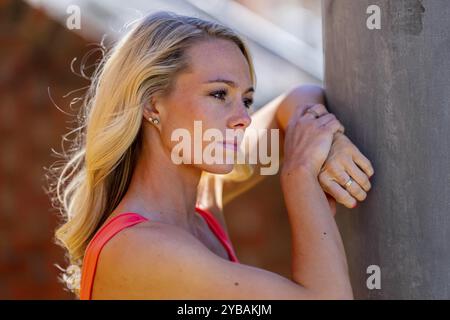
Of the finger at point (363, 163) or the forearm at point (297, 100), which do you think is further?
the forearm at point (297, 100)

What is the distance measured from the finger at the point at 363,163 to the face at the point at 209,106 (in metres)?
0.37

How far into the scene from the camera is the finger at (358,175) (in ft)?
7.99

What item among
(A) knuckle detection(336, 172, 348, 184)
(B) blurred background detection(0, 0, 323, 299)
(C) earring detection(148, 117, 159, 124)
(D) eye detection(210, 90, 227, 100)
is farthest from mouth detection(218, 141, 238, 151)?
(B) blurred background detection(0, 0, 323, 299)

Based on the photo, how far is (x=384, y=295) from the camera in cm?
245

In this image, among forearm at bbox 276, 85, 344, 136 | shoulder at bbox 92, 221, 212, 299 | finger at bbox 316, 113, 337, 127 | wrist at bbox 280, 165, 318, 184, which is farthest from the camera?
forearm at bbox 276, 85, 344, 136

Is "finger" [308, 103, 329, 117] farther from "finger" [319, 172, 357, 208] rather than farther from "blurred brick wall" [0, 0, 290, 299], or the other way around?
"blurred brick wall" [0, 0, 290, 299]

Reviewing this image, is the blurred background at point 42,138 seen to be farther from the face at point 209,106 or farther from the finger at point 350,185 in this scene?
the finger at point 350,185

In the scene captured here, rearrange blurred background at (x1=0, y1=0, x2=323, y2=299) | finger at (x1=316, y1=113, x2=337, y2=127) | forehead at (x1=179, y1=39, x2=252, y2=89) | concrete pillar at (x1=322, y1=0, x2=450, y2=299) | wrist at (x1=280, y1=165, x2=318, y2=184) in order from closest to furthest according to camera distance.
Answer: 1. concrete pillar at (x1=322, y1=0, x2=450, y2=299)
2. wrist at (x1=280, y1=165, x2=318, y2=184)
3. finger at (x1=316, y1=113, x2=337, y2=127)
4. forehead at (x1=179, y1=39, x2=252, y2=89)
5. blurred background at (x1=0, y1=0, x2=323, y2=299)

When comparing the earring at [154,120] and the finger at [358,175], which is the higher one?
the earring at [154,120]

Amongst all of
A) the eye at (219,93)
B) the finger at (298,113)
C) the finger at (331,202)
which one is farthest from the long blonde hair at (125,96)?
the finger at (331,202)

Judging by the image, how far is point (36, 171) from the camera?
225 inches

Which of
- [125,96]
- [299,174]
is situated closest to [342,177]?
[299,174]

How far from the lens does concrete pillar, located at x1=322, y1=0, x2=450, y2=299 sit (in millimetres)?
2264

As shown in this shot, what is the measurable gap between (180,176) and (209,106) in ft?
1.00
